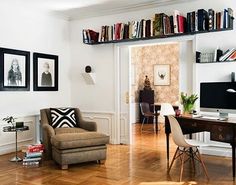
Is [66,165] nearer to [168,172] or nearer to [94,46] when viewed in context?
[168,172]

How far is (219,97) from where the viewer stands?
4004 millimetres

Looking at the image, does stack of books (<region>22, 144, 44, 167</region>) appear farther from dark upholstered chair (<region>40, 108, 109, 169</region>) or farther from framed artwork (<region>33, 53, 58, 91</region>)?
framed artwork (<region>33, 53, 58, 91</region>)

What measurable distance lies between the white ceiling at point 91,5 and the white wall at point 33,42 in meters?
0.27

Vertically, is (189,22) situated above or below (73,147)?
above

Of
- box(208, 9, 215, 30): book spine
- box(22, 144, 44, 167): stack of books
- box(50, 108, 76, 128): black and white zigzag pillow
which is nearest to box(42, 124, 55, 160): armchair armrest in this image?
box(22, 144, 44, 167): stack of books

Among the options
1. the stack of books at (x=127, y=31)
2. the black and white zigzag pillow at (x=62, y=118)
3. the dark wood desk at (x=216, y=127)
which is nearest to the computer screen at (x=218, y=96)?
the dark wood desk at (x=216, y=127)

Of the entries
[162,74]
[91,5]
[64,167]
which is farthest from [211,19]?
[162,74]

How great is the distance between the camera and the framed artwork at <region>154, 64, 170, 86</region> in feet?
28.9

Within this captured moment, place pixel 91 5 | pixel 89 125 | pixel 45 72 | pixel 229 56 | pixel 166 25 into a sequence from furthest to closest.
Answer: pixel 45 72, pixel 91 5, pixel 89 125, pixel 166 25, pixel 229 56

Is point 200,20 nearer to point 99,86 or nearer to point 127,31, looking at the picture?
point 127,31

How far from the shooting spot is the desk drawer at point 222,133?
134 inches

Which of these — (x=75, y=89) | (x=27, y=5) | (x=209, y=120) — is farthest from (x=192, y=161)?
(x=27, y=5)

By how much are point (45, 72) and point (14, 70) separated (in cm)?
76

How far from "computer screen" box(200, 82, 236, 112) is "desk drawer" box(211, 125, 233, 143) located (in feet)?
1.72
